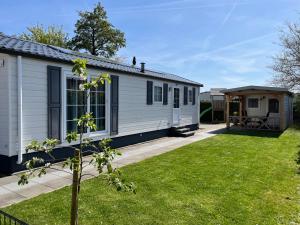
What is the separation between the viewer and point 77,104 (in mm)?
7676

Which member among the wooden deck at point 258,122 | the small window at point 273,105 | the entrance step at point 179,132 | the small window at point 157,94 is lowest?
the entrance step at point 179,132

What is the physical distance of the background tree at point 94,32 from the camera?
2961 cm

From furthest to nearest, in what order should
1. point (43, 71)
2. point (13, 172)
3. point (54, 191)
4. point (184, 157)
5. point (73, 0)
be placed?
point (73, 0) → point (184, 157) → point (43, 71) → point (13, 172) → point (54, 191)

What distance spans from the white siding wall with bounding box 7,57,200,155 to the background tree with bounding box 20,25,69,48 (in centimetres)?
1991

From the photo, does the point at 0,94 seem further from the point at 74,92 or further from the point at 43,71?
the point at 74,92

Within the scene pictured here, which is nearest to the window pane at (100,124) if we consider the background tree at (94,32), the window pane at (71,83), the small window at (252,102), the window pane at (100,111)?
the window pane at (100,111)

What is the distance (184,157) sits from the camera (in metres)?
8.15

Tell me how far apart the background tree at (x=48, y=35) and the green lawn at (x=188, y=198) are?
2609cm

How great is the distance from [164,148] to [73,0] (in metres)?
7.33

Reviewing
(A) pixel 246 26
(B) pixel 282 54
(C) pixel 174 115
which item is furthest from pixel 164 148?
(B) pixel 282 54

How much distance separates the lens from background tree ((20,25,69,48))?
94.5 ft

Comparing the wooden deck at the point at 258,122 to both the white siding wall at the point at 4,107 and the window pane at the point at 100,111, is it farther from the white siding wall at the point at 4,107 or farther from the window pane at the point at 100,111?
the white siding wall at the point at 4,107

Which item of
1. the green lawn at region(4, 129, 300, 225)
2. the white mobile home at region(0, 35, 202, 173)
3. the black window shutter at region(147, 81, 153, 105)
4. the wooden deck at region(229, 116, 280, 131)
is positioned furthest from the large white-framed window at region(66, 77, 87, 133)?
the wooden deck at region(229, 116, 280, 131)

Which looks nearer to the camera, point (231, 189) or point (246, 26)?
point (231, 189)
